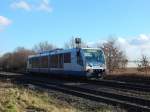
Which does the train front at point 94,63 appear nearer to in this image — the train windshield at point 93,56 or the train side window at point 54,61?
the train windshield at point 93,56

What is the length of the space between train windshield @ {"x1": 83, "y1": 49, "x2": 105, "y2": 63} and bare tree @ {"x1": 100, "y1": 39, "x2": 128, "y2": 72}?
13.1 m

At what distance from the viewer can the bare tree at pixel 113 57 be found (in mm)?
50456

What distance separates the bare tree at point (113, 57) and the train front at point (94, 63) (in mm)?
13209

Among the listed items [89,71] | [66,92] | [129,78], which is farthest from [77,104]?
[129,78]

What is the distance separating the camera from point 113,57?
53.2 m

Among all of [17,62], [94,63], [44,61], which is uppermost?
[17,62]

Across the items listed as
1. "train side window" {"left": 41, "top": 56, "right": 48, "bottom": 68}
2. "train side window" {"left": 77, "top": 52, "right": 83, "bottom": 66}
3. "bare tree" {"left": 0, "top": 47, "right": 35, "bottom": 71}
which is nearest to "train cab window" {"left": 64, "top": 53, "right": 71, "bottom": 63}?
"train side window" {"left": 77, "top": 52, "right": 83, "bottom": 66}

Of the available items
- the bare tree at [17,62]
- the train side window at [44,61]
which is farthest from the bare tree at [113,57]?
the bare tree at [17,62]

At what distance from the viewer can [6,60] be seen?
Answer: 10581 centimetres

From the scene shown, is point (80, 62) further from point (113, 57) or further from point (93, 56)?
point (113, 57)

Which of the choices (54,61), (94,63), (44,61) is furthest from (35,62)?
(94,63)

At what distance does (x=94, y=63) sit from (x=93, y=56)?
689 millimetres

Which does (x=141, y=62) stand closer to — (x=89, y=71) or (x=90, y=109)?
(x=89, y=71)

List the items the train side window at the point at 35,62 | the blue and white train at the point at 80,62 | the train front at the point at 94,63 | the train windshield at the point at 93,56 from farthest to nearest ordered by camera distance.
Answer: the train side window at the point at 35,62 → the train windshield at the point at 93,56 → the blue and white train at the point at 80,62 → the train front at the point at 94,63
